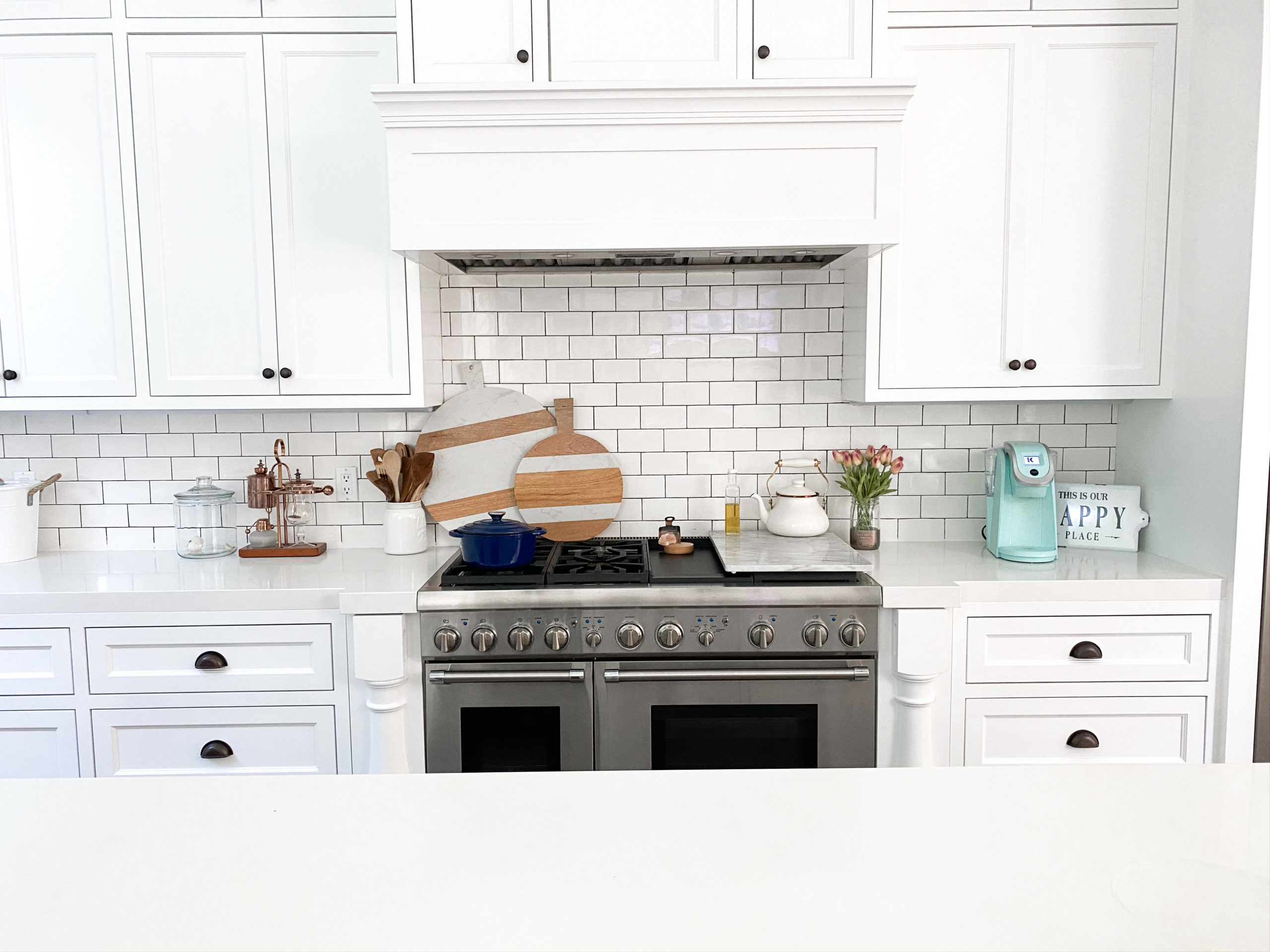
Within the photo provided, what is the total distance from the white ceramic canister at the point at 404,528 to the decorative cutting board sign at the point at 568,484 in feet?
1.11

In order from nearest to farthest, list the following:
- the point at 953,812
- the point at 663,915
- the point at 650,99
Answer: the point at 663,915
the point at 953,812
the point at 650,99

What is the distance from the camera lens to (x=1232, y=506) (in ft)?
7.94

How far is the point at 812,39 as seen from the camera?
7.88 ft

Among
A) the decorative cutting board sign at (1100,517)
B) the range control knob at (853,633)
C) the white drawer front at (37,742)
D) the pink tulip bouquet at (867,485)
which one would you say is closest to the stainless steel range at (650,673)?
the range control knob at (853,633)

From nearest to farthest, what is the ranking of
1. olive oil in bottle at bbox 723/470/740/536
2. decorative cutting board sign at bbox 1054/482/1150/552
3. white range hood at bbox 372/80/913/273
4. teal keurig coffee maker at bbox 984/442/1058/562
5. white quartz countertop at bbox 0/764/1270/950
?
white quartz countertop at bbox 0/764/1270/950 < white range hood at bbox 372/80/913/273 < teal keurig coffee maker at bbox 984/442/1058/562 < decorative cutting board sign at bbox 1054/482/1150/552 < olive oil in bottle at bbox 723/470/740/536

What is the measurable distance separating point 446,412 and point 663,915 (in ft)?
7.72

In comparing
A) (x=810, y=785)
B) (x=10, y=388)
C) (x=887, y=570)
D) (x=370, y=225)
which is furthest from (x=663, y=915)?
(x=10, y=388)

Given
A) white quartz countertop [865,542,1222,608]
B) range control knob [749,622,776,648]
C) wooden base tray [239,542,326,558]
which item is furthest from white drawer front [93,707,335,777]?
white quartz countertop [865,542,1222,608]

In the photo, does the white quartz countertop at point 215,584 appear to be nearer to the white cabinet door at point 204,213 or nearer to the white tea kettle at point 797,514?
the white cabinet door at point 204,213

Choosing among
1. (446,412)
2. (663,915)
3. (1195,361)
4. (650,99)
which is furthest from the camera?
(446,412)

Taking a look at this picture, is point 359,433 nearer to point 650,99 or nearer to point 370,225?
point 370,225

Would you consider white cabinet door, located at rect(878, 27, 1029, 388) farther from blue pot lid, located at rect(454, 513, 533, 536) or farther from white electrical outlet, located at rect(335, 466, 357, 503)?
white electrical outlet, located at rect(335, 466, 357, 503)

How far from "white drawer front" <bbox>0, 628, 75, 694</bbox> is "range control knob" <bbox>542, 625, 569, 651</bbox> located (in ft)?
4.38

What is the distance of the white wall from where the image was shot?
2346 millimetres
